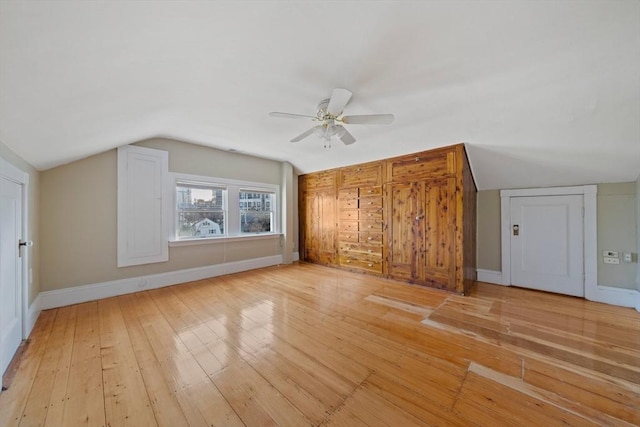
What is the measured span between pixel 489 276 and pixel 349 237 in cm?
266

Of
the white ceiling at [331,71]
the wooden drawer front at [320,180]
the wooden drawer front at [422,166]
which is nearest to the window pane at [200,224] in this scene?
the white ceiling at [331,71]

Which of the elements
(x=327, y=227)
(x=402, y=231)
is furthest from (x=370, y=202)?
(x=327, y=227)

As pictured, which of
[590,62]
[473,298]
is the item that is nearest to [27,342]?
[473,298]

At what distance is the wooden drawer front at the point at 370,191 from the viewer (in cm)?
458

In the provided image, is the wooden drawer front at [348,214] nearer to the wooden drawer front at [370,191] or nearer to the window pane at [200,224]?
the wooden drawer front at [370,191]

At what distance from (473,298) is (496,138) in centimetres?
230

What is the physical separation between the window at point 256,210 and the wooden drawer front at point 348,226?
1.76m

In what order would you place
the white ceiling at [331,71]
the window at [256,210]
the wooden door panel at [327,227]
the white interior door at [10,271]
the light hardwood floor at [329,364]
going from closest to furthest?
1. the white ceiling at [331,71]
2. the light hardwood floor at [329,364]
3. the white interior door at [10,271]
4. the window at [256,210]
5. the wooden door panel at [327,227]

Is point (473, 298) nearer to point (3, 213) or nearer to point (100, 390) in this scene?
point (100, 390)

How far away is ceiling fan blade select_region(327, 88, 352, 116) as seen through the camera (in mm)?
2035

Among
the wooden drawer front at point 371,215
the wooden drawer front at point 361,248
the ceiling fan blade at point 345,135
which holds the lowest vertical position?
the wooden drawer front at point 361,248

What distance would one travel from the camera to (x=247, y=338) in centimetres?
237

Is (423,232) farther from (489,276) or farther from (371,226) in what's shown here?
(489,276)

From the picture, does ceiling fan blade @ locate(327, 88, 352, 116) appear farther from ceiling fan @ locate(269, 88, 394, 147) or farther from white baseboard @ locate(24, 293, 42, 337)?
white baseboard @ locate(24, 293, 42, 337)
